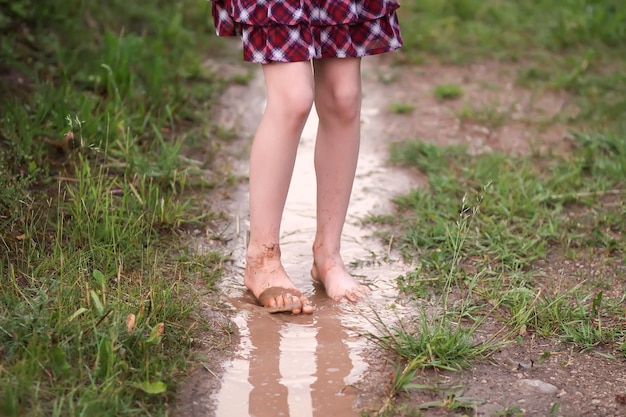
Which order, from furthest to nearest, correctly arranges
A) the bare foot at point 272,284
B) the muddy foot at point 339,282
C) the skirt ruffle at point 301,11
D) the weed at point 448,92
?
1. the weed at point 448,92
2. the muddy foot at point 339,282
3. the bare foot at point 272,284
4. the skirt ruffle at point 301,11

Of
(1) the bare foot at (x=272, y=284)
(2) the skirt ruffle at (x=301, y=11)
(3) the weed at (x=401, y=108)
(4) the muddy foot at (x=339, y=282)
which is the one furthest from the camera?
(3) the weed at (x=401, y=108)

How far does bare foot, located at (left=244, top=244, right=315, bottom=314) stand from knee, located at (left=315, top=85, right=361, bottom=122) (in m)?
0.45

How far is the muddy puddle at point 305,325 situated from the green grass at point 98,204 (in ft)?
0.48

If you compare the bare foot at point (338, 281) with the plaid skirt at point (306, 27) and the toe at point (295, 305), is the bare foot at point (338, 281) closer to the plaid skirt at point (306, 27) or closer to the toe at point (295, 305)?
the toe at point (295, 305)

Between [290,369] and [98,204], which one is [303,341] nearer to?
[290,369]

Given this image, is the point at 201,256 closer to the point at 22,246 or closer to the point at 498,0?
the point at 22,246

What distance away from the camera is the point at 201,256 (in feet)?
10.1

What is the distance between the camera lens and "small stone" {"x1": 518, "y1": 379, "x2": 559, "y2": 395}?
7.93 feet

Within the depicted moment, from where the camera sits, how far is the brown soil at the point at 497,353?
2340 millimetres

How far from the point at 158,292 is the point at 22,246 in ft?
1.82

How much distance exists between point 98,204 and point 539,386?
151 centimetres

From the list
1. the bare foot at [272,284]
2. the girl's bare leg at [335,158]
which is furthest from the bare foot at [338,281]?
the bare foot at [272,284]

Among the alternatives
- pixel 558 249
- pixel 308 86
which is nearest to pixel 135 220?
pixel 308 86

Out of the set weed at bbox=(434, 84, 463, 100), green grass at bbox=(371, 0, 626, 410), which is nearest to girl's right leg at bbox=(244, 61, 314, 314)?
green grass at bbox=(371, 0, 626, 410)
